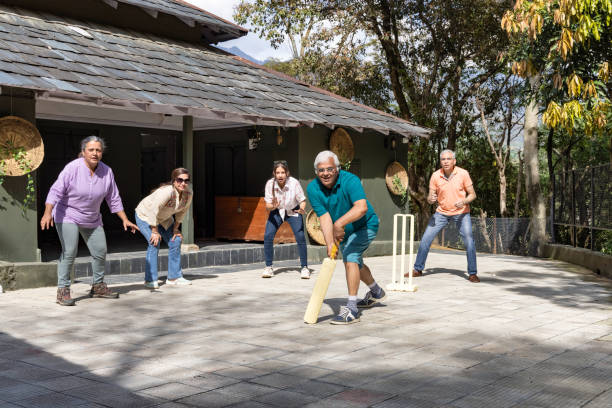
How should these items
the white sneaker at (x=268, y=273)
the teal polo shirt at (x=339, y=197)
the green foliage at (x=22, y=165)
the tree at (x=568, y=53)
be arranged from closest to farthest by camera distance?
the teal polo shirt at (x=339, y=197)
the green foliage at (x=22, y=165)
the tree at (x=568, y=53)
the white sneaker at (x=268, y=273)

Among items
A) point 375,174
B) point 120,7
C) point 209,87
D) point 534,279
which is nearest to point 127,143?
point 120,7

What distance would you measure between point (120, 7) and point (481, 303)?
9.54 m

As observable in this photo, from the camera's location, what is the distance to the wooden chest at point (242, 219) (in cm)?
1345

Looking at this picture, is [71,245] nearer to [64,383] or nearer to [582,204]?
[64,383]

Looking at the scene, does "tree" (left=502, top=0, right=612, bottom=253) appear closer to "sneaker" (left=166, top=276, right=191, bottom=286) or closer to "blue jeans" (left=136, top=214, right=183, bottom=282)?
"blue jeans" (left=136, top=214, right=183, bottom=282)

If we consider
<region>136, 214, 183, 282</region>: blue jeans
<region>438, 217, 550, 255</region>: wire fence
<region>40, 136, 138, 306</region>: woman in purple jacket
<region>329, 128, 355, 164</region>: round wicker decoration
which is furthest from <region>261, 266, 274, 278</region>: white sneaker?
<region>438, 217, 550, 255</region>: wire fence

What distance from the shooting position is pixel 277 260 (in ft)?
39.3

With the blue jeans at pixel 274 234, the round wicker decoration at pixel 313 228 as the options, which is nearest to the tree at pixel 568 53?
the blue jeans at pixel 274 234

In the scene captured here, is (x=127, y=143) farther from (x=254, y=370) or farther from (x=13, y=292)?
(x=254, y=370)

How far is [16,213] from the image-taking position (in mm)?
8469

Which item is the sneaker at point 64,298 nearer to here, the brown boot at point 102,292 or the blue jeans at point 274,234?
the brown boot at point 102,292

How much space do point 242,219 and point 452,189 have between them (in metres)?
5.74

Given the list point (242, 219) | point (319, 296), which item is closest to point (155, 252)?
point (319, 296)

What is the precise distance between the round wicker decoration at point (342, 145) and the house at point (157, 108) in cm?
18
